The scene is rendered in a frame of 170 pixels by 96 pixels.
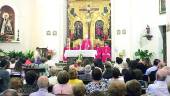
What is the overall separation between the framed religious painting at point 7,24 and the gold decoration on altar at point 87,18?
11.9ft

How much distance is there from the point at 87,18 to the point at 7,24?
504 centimetres

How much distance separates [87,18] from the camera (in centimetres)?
2338

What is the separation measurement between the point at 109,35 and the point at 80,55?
13.7ft

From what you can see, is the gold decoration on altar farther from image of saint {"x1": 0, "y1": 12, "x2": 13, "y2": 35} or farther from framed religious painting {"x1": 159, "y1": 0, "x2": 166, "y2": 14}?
framed religious painting {"x1": 159, "y1": 0, "x2": 166, "y2": 14}

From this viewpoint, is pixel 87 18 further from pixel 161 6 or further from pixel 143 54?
pixel 161 6

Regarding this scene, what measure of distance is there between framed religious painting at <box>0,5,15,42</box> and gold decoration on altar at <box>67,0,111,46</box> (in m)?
3.63

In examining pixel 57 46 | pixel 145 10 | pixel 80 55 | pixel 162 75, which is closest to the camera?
pixel 162 75

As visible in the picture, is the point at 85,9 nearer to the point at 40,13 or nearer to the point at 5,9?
the point at 40,13

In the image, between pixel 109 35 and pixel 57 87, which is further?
pixel 109 35

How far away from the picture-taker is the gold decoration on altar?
23172 millimetres

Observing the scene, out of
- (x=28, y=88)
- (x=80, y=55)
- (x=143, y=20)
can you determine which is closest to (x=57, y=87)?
(x=28, y=88)

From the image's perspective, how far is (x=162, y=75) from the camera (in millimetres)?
6469

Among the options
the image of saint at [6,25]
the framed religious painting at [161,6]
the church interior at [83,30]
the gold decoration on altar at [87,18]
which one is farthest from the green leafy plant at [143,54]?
the image of saint at [6,25]

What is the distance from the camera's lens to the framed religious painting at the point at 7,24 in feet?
69.5
